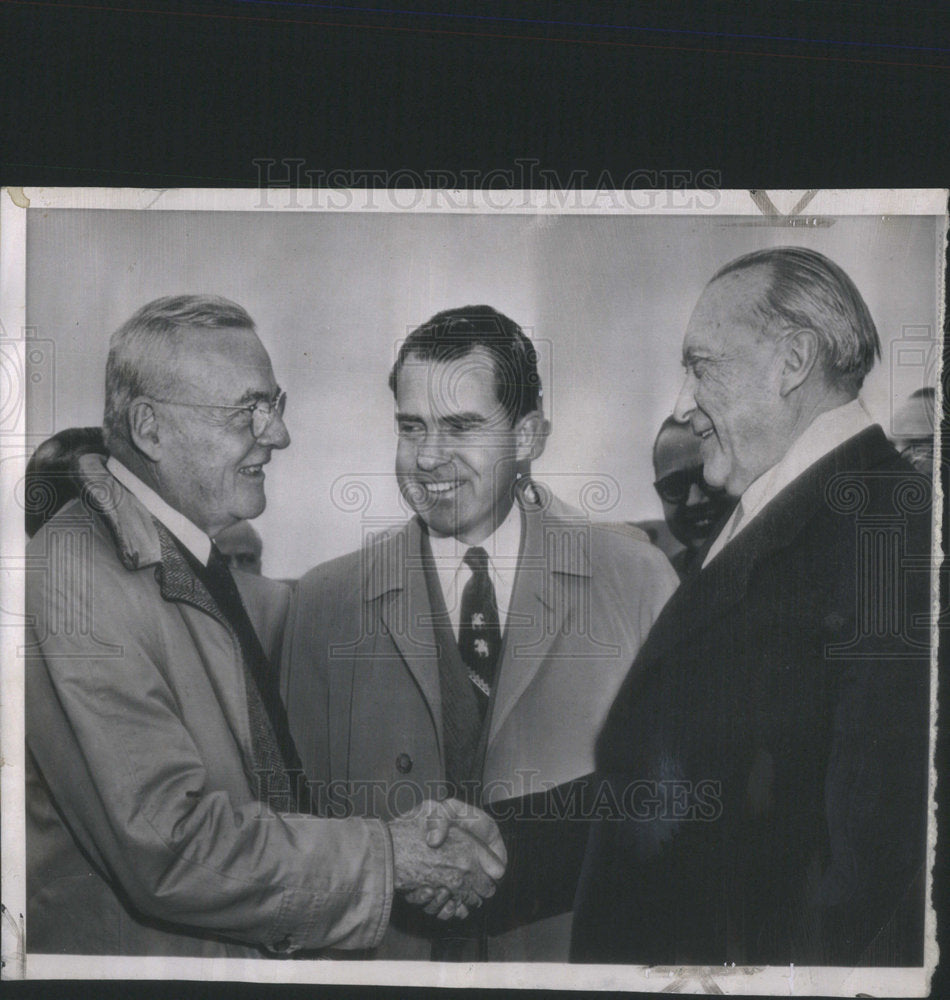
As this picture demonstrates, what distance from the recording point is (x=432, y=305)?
2.90 meters

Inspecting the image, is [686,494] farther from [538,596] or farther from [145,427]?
[145,427]

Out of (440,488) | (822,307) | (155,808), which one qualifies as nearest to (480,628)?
(440,488)

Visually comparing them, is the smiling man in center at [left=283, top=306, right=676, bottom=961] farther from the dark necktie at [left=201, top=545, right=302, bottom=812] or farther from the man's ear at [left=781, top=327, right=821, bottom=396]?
the man's ear at [left=781, top=327, right=821, bottom=396]

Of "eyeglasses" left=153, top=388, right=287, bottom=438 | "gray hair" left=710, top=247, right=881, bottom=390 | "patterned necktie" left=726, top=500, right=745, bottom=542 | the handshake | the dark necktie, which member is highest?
"gray hair" left=710, top=247, right=881, bottom=390

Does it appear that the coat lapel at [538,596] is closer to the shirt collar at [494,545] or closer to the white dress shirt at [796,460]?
the shirt collar at [494,545]

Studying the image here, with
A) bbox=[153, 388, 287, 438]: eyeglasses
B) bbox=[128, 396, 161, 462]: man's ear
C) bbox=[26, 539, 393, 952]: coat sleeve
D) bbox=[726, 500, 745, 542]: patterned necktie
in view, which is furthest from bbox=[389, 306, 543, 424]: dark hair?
bbox=[26, 539, 393, 952]: coat sleeve

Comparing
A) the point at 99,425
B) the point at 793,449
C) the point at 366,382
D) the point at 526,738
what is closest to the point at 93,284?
the point at 99,425

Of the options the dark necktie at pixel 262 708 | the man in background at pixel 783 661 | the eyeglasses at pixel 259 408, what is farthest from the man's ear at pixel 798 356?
the dark necktie at pixel 262 708

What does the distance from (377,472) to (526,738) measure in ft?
2.76

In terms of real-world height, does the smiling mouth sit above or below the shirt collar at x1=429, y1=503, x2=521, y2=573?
above

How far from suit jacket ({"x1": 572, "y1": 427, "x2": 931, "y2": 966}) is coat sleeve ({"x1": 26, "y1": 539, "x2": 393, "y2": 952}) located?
704 millimetres

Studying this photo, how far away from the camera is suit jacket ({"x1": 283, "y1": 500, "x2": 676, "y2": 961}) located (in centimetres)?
290

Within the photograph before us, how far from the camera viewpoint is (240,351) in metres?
2.91

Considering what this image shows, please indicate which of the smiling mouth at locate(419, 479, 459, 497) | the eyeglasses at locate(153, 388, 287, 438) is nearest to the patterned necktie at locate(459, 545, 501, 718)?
the smiling mouth at locate(419, 479, 459, 497)
